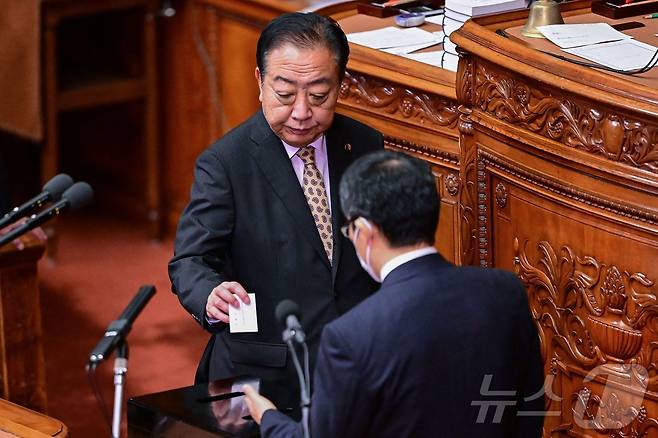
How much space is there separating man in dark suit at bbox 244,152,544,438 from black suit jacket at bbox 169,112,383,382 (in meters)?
0.59

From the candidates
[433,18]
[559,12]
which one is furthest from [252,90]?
[559,12]

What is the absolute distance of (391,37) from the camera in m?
4.19

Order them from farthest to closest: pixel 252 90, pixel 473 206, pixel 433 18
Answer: pixel 252 90 < pixel 433 18 < pixel 473 206

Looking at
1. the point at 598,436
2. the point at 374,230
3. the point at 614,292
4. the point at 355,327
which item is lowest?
the point at 598,436

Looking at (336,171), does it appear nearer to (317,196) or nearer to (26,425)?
(317,196)

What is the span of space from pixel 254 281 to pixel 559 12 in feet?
4.23

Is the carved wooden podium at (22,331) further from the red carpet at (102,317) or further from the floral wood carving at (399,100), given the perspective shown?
the floral wood carving at (399,100)

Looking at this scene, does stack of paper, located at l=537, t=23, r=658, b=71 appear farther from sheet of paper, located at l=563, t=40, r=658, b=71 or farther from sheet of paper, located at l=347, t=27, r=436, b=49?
sheet of paper, located at l=347, t=27, r=436, b=49

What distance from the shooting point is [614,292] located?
3168 millimetres

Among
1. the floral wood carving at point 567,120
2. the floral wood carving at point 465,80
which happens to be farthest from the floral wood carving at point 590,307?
the floral wood carving at point 465,80

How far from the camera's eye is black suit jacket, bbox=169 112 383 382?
3.06 metres

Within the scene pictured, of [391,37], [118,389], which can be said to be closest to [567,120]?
[391,37]

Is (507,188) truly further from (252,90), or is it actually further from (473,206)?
(252,90)

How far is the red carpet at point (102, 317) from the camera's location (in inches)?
192
